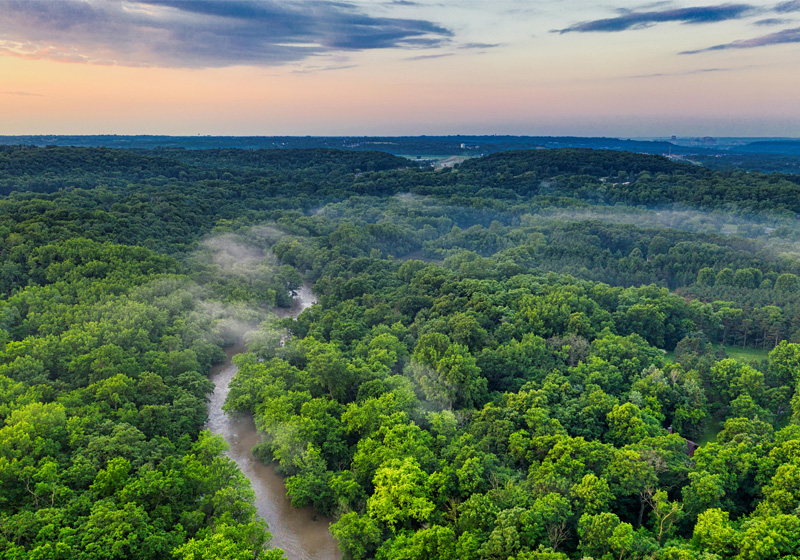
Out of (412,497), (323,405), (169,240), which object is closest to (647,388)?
(412,497)

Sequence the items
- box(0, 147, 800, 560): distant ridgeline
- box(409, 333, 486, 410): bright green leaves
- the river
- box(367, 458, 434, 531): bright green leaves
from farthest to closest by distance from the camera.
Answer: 1. box(409, 333, 486, 410): bright green leaves
2. the river
3. box(367, 458, 434, 531): bright green leaves
4. box(0, 147, 800, 560): distant ridgeline

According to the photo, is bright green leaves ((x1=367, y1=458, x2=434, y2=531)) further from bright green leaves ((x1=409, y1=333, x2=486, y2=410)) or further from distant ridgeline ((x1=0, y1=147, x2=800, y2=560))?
bright green leaves ((x1=409, y1=333, x2=486, y2=410))

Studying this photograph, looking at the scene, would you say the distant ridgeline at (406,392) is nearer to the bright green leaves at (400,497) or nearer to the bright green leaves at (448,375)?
the bright green leaves at (400,497)

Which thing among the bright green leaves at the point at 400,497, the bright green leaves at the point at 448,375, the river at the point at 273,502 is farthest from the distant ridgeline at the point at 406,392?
the river at the point at 273,502

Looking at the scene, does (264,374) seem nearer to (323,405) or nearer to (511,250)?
(323,405)

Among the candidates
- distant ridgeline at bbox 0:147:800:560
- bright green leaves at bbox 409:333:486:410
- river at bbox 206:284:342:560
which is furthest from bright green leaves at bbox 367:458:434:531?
bright green leaves at bbox 409:333:486:410
